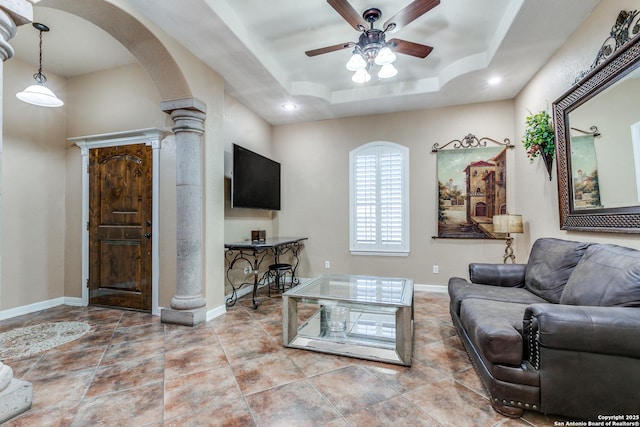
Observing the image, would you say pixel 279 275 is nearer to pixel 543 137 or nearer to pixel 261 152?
pixel 261 152

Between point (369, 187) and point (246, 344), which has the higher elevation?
point (369, 187)

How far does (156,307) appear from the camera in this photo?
338cm

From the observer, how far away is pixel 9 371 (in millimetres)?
1682

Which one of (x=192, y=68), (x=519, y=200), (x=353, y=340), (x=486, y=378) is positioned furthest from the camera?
(x=519, y=200)

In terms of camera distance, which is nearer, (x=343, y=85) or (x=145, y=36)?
(x=145, y=36)

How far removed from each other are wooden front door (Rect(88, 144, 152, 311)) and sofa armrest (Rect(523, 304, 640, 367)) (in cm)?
372

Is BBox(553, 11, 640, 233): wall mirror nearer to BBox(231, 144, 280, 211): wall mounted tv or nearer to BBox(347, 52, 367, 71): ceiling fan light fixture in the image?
BBox(347, 52, 367, 71): ceiling fan light fixture

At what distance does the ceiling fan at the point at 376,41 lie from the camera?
2141 mm

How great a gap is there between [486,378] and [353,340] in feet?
3.58

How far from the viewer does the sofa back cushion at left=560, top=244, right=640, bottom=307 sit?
66.1 inches

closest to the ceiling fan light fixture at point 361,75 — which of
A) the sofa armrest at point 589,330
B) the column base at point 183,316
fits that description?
the sofa armrest at point 589,330

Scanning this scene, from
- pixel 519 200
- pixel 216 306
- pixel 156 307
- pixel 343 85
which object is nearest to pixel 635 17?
pixel 519 200

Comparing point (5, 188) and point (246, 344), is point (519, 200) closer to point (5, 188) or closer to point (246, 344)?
point (246, 344)

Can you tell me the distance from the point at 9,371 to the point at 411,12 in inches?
138
